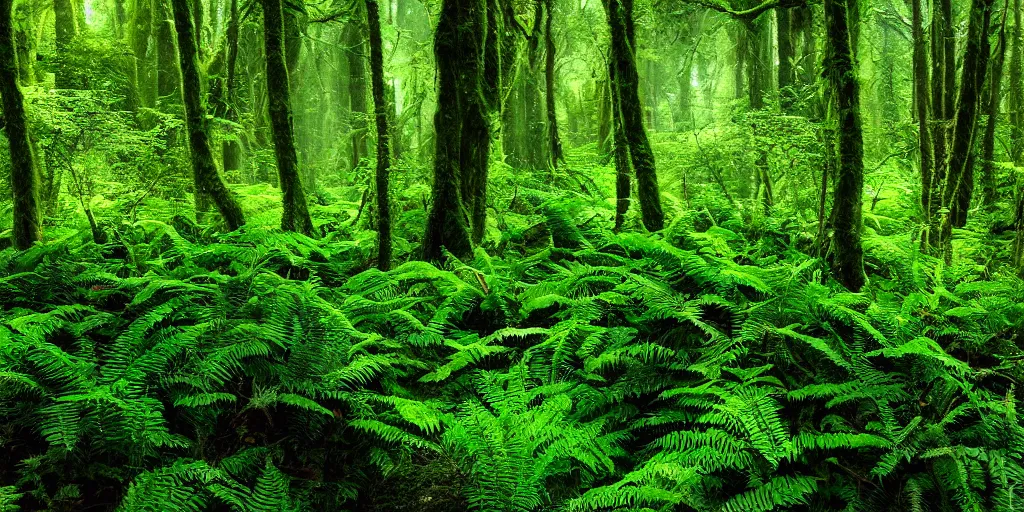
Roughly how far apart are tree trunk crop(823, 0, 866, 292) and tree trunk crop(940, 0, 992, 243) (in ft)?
6.48

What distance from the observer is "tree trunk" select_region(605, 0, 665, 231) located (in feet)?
21.8

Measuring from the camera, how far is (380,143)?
20.7 feet

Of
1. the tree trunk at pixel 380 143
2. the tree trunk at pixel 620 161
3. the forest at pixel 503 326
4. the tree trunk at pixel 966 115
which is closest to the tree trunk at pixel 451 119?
the forest at pixel 503 326

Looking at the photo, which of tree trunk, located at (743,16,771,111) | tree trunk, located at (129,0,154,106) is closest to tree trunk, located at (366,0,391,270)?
tree trunk, located at (743,16,771,111)

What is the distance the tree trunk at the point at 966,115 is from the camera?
6.12 m

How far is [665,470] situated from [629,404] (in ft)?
2.54

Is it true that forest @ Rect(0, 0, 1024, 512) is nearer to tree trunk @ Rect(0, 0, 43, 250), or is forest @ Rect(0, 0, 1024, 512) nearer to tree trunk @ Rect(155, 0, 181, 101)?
tree trunk @ Rect(0, 0, 43, 250)

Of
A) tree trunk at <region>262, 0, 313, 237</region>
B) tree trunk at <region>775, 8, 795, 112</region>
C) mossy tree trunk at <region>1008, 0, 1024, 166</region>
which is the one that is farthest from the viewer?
tree trunk at <region>775, 8, 795, 112</region>

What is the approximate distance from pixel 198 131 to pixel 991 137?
9989mm

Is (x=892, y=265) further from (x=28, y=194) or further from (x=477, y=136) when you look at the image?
(x=28, y=194)

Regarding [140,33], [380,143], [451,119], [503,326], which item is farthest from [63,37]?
[503,326]

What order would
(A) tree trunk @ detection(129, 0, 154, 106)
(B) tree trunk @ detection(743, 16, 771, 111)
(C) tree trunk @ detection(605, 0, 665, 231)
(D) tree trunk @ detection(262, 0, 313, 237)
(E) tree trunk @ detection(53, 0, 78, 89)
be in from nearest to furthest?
(D) tree trunk @ detection(262, 0, 313, 237) → (C) tree trunk @ detection(605, 0, 665, 231) → (E) tree trunk @ detection(53, 0, 78, 89) → (B) tree trunk @ detection(743, 16, 771, 111) → (A) tree trunk @ detection(129, 0, 154, 106)

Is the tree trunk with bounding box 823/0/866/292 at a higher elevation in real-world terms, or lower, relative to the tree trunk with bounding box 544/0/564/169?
lower

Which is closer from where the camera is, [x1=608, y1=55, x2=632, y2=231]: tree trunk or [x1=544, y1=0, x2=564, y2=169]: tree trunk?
[x1=608, y1=55, x2=632, y2=231]: tree trunk
